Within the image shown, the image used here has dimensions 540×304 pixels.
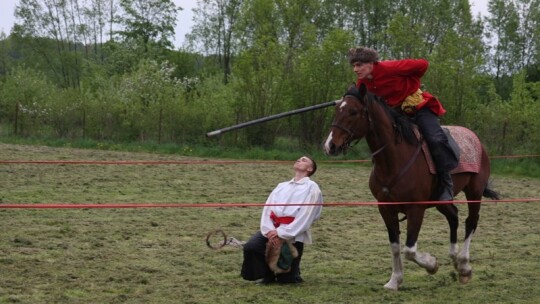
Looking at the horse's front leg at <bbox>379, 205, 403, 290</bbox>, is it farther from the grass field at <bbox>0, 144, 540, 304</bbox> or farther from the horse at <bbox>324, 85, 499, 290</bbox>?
the grass field at <bbox>0, 144, 540, 304</bbox>

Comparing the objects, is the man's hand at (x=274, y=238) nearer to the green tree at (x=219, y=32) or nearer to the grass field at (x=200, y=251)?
the grass field at (x=200, y=251)

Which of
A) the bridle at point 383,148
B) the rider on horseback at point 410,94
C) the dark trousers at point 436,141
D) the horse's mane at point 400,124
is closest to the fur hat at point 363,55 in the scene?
the rider on horseback at point 410,94

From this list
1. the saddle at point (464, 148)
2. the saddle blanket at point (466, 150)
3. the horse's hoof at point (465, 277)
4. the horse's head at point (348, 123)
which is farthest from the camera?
the saddle blanket at point (466, 150)

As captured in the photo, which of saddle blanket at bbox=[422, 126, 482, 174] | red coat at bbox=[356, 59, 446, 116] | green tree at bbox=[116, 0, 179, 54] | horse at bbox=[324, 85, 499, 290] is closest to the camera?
horse at bbox=[324, 85, 499, 290]

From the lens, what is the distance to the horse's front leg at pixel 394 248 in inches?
274

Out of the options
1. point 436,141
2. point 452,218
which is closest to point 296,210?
point 436,141

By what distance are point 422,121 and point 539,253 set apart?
2.91 meters

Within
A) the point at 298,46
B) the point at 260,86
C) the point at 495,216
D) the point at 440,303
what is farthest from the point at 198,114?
the point at 440,303

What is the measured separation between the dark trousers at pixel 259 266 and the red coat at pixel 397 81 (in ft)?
5.46

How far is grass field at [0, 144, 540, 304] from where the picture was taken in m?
6.59

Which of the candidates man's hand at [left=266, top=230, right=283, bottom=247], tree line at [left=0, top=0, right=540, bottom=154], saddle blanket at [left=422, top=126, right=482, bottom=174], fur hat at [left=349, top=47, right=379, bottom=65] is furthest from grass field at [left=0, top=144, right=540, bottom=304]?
tree line at [left=0, top=0, right=540, bottom=154]

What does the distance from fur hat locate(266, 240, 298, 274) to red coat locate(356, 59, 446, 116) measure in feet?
5.52

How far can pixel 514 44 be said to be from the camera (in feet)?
151

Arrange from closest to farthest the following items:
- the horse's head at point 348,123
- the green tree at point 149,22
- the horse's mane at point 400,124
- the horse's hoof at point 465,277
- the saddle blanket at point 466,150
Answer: the horse's head at point 348,123, the horse's mane at point 400,124, the horse's hoof at point 465,277, the saddle blanket at point 466,150, the green tree at point 149,22
